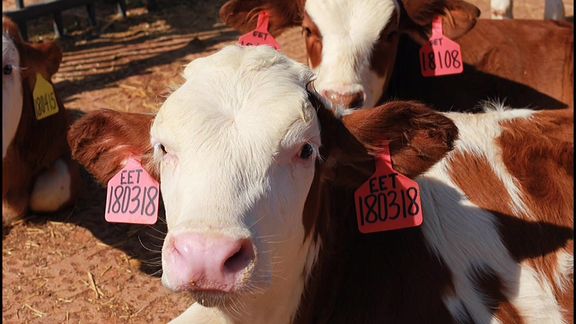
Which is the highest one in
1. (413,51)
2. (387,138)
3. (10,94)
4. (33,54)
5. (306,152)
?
(306,152)

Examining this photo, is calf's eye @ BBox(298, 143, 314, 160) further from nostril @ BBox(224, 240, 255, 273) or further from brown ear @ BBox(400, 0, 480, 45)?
brown ear @ BBox(400, 0, 480, 45)

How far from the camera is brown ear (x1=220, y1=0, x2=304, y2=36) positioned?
21.2ft

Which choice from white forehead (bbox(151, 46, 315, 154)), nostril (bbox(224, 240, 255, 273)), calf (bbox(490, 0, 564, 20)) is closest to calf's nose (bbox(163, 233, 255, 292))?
nostril (bbox(224, 240, 255, 273))

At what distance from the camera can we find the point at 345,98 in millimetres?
5293

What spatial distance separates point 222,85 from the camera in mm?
3258

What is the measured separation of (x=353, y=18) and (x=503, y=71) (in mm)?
1727

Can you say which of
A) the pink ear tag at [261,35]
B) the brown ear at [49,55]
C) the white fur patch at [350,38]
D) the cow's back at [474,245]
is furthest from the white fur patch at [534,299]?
the brown ear at [49,55]

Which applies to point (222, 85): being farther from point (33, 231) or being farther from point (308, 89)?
point (33, 231)

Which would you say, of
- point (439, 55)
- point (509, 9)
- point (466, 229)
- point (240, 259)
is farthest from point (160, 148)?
point (509, 9)

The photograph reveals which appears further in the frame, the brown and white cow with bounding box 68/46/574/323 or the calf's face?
the brown and white cow with bounding box 68/46/574/323

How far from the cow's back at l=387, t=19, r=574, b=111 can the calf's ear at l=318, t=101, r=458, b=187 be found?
2922 mm

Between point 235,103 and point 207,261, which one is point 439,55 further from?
point 207,261

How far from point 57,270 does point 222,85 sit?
10.0 feet

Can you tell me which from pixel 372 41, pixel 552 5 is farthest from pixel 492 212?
pixel 552 5
